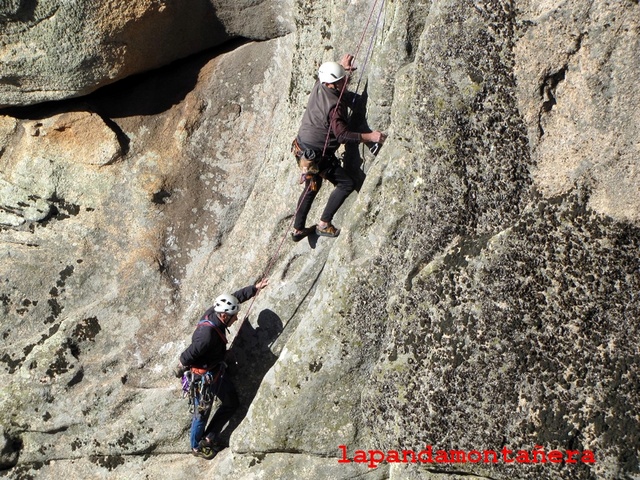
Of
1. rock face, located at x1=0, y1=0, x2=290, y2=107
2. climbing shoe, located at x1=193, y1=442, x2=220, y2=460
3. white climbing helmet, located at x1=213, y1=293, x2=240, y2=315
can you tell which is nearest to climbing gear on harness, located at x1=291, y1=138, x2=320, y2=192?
white climbing helmet, located at x1=213, y1=293, x2=240, y2=315

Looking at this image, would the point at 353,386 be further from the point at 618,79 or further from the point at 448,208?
the point at 618,79

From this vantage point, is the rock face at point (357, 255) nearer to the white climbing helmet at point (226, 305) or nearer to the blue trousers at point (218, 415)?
the blue trousers at point (218, 415)

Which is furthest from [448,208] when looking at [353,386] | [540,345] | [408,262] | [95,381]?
[95,381]

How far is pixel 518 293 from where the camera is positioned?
991 centimetres

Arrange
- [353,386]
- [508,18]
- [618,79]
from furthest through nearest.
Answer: [353,386]
[508,18]
[618,79]

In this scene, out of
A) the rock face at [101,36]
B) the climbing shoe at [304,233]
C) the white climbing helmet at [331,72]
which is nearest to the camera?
the white climbing helmet at [331,72]

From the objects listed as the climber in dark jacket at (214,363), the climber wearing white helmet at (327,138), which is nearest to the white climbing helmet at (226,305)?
the climber in dark jacket at (214,363)

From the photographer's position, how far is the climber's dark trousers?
39.9ft

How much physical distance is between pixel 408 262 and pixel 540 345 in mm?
2006

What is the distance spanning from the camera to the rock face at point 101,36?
1291 centimetres

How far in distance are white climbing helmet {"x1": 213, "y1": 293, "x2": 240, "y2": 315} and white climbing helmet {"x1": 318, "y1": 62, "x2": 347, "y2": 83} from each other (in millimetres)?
3611

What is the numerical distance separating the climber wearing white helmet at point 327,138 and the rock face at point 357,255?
333mm

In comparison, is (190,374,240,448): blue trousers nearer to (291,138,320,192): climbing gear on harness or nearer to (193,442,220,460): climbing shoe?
(193,442,220,460): climbing shoe

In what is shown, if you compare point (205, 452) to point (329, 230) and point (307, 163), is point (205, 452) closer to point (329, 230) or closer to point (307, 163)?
point (329, 230)
